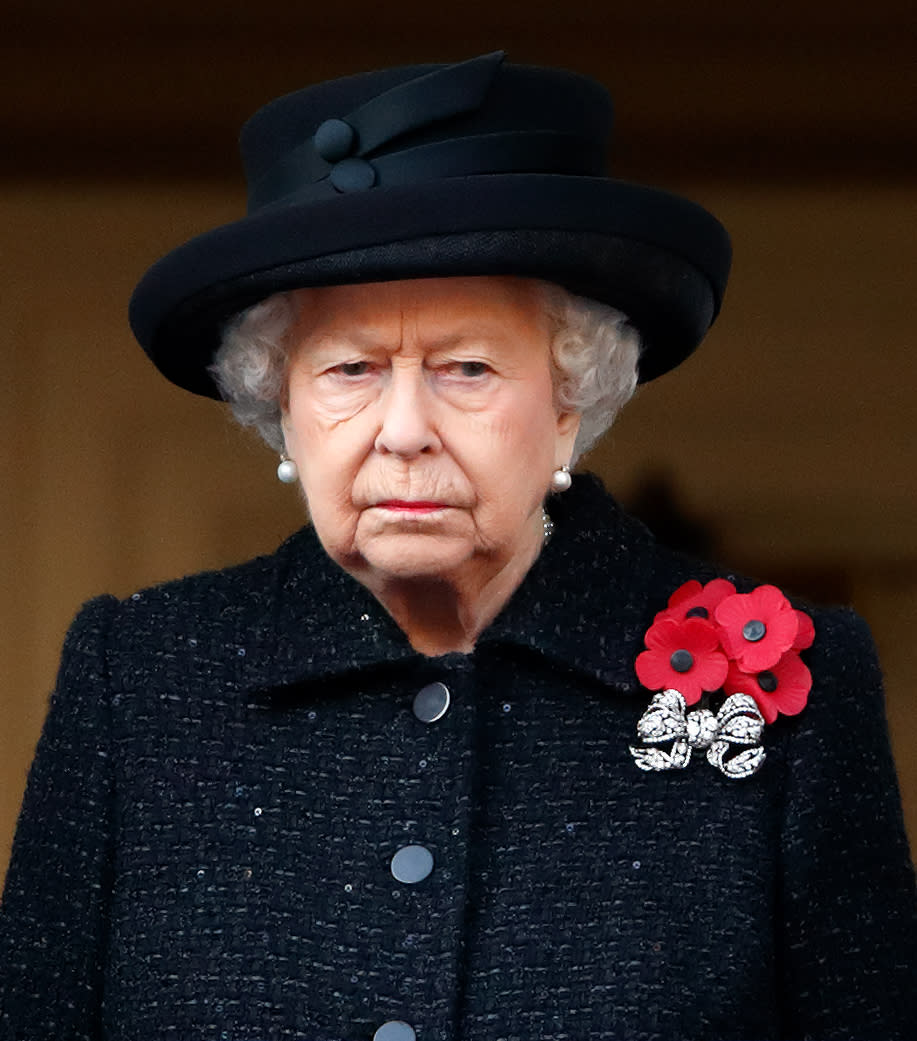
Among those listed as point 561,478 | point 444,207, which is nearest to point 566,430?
point 561,478

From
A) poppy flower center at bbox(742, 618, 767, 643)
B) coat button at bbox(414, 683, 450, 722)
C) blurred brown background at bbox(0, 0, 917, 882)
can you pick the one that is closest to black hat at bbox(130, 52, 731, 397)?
poppy flower center at bbox(742, 618, 767, 643)

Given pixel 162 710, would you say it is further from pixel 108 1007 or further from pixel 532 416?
pixel 532 416

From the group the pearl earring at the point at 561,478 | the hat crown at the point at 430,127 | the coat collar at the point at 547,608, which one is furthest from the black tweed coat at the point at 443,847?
the hat crown at the point at 430,127

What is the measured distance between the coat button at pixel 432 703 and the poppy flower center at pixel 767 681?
386 millimetres

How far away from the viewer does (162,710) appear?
2688 millimetres

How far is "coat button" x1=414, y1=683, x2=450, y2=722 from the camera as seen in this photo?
104 inches

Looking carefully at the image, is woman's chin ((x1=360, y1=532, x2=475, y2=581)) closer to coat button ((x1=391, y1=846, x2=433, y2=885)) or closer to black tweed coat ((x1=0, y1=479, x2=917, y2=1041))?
black tweed coat ((x1=0, y1=479, x2=917, y2=1041))

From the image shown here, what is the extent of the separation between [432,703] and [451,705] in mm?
24

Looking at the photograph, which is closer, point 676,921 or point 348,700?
point 676,921

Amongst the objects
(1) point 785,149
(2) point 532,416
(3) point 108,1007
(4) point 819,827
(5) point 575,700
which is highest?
(1) point 785,149

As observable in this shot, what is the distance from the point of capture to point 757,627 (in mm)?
2658

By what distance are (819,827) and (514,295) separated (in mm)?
740

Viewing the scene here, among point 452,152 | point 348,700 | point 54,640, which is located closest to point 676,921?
point 348,700

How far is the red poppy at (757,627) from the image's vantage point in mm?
2639
